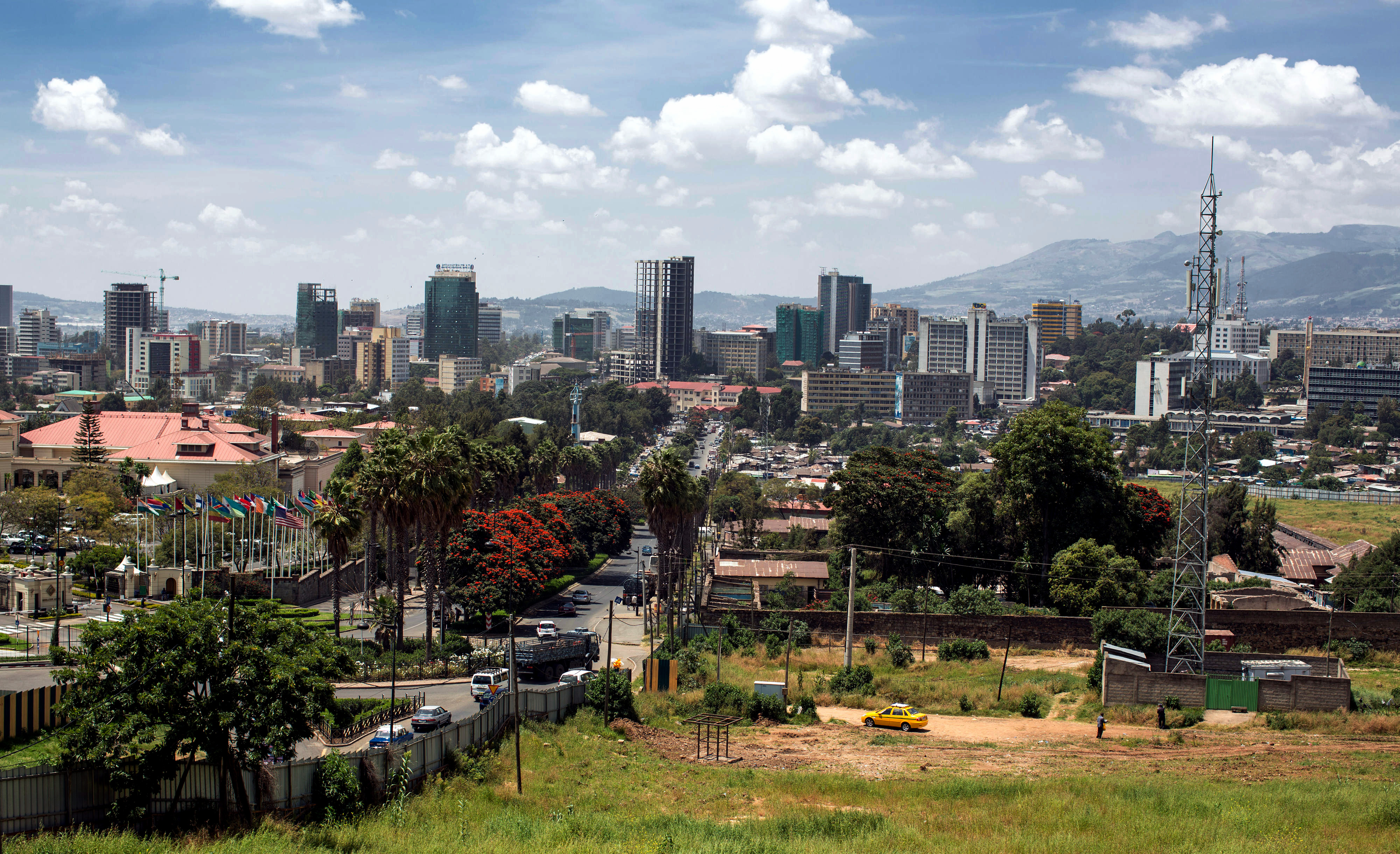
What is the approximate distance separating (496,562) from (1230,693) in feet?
101

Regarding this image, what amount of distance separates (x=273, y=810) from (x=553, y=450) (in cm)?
6858

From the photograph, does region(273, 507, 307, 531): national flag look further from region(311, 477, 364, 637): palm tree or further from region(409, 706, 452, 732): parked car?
region(409, 706, 452, 732): parked car

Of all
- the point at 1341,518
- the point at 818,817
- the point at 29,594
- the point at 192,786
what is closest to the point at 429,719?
the point at 192,786

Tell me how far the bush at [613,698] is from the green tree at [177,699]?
39.9 feet

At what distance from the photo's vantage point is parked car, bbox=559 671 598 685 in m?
38.9

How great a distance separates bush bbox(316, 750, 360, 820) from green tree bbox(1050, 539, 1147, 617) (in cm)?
3565

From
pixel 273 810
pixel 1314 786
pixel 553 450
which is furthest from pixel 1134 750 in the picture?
pixel 553 450

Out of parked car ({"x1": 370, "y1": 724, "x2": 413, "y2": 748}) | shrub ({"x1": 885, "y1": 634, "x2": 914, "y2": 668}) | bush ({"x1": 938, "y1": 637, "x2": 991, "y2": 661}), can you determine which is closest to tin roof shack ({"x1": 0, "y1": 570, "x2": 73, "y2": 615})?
parked car ({"x1": 370, "y1": 724, "x2": 413, "y2": 748})

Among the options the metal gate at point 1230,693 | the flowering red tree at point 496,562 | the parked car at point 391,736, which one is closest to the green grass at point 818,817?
the parked car at point 391,736

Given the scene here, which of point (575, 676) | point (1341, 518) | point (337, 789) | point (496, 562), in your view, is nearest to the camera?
point (337, 789)

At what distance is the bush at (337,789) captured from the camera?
74.8 ft

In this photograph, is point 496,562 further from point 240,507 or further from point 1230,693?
point 1230,693

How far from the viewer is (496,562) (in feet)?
175

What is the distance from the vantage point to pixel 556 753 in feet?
96.6
